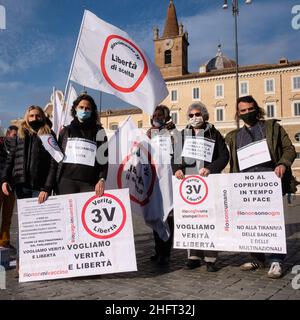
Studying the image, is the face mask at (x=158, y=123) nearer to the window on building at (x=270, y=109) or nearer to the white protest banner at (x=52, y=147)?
the white protest banner at (x=52, y=147)

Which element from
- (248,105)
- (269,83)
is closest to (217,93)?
(269,83)

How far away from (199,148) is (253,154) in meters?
0.69

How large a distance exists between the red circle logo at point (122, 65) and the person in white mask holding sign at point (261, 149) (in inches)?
67.7

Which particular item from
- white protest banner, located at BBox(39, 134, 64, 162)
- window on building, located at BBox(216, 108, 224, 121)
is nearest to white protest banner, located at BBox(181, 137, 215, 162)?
white protest banner, located at BBox(39, 134, 64, 162)

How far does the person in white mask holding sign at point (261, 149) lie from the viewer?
185 inches

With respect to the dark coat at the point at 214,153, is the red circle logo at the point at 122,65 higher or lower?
higher

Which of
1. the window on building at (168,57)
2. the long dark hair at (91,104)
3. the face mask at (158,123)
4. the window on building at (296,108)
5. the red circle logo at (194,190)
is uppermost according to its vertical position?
the window on building at (168,57)

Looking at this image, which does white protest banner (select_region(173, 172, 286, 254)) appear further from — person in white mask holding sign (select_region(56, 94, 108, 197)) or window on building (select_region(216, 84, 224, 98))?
window on building (select_region(216, 84, 224, 98))

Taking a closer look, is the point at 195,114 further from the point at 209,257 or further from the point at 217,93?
the point at 217,93

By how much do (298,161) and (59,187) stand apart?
47.6m

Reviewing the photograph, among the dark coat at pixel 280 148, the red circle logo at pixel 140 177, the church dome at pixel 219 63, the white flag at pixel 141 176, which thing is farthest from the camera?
the church dome at pixel 219 63

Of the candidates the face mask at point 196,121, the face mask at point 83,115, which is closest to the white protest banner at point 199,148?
the face mask at point 196,121

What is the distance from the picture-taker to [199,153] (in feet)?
16.5
